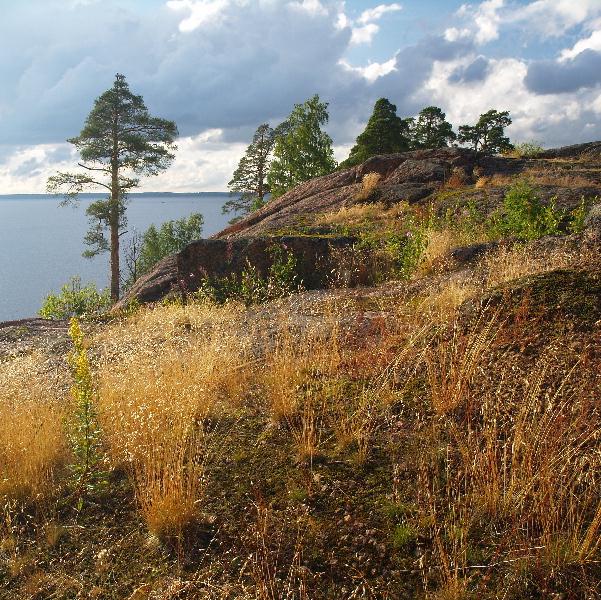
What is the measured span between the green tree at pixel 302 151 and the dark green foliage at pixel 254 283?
26.9m

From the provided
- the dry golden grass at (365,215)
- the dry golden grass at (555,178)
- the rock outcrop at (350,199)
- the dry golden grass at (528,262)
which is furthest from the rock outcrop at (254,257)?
the dry golden grass at (555,178)

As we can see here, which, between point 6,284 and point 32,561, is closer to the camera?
point 32,561

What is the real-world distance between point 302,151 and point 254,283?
28.9 m

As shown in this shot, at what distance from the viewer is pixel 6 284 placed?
103 m

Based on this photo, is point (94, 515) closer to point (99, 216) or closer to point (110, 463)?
point (110, 463)

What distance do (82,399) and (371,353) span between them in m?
2.72

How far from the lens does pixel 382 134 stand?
35719mm

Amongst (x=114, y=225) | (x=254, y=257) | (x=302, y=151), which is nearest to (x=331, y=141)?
(x=302, y=151)

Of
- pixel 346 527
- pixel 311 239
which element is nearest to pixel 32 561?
pixel 346 527

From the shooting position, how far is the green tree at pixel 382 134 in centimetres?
3544

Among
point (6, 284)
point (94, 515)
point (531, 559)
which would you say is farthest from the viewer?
point (6, 284)

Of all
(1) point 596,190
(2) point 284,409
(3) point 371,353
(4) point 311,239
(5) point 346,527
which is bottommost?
(5) point 346,527

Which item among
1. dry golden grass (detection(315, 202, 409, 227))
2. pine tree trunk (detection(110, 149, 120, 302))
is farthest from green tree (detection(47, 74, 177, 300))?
dry golden grass (detection(315, 202, 409, 227))

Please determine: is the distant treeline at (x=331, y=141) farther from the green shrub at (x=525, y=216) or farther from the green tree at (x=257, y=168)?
the green shrub at (x=525, y=216)
